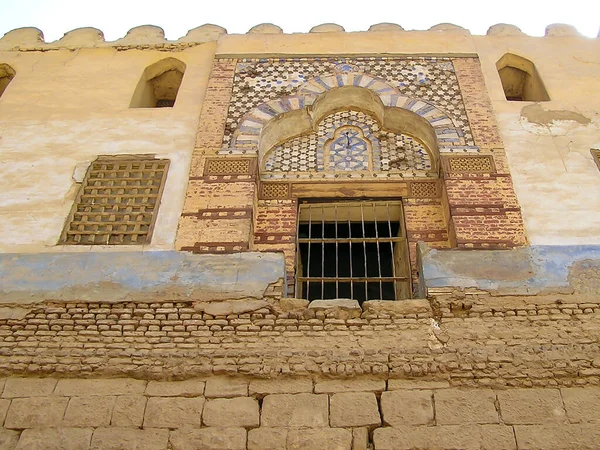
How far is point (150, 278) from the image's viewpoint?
16.3 ft

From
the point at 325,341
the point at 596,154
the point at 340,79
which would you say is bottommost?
the point at 325,341

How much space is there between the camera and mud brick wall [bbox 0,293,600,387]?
4.20 metres

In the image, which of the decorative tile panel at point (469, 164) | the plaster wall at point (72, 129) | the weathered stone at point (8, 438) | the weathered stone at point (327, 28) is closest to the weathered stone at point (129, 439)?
the weathered stone at point (8, 438)

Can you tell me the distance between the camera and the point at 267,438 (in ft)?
12.7

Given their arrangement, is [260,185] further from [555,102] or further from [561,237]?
[555,102]

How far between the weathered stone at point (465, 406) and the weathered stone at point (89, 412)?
6.79 ft

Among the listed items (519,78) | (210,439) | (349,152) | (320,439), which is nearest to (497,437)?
(320,439)

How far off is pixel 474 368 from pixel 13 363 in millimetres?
3097

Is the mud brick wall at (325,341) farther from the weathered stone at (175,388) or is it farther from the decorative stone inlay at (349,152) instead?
the decorative stone inlay at (349,152)

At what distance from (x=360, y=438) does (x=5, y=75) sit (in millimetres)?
6666

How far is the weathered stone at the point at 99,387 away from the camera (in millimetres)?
4168

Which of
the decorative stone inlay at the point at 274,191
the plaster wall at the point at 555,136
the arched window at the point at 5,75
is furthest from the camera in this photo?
the arched window at the point at 5,75

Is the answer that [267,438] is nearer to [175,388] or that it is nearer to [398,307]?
[175,388]

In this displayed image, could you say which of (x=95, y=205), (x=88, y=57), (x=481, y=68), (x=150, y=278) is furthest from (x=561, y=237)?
(x=88, y=57)
